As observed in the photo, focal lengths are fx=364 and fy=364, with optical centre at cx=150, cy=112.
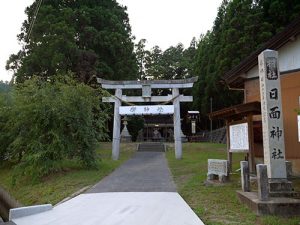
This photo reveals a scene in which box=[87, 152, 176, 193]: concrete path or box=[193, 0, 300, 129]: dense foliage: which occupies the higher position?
box=[193, 0, 300, 129]: dense foliage

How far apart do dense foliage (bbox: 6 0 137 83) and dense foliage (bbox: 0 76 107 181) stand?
965cm

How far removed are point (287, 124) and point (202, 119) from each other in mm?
34718

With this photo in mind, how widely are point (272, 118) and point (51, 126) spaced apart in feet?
32.6

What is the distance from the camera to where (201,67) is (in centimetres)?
3994

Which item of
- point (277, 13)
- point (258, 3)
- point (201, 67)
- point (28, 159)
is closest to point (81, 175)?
point (28, 159)

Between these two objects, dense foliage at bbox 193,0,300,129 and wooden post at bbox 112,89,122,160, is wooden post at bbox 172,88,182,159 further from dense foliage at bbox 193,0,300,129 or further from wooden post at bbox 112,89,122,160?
wooden post at bbox 112,89,122,160

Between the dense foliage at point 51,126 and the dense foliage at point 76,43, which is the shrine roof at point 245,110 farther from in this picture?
the dense foliage at point 76,43

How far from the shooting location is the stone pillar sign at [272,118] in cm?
848

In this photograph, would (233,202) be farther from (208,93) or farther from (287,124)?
(208,93)

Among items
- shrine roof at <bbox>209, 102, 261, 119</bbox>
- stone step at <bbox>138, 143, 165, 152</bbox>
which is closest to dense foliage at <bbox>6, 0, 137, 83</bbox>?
stone step at <bbox>138, 143, 165, 152</bbox>

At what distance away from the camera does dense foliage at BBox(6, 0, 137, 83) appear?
28203mm

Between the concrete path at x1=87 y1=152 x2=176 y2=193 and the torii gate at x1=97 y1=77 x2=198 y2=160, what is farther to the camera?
the torii gate at x1=97 y1=77 x2=198 y2=160

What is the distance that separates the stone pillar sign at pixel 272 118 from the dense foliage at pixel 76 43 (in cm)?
1829

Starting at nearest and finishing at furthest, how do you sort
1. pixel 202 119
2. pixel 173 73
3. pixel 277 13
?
pixel 277 13 → pixel 202 119 → pixel 173 73
